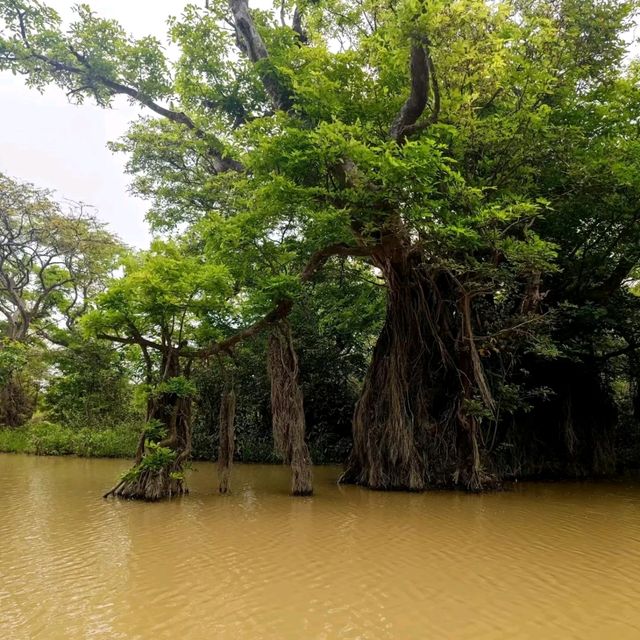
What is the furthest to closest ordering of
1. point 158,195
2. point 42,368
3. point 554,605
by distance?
point 42,368, point 158,195, point 554,605

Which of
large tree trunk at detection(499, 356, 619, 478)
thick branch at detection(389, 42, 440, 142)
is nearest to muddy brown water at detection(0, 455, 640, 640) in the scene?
large tree trunk at detection(499, 356, 619, 478)

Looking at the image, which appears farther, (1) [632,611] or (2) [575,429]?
(2) [575,429]

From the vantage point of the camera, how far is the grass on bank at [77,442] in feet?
46.1

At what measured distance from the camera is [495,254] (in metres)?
8.09

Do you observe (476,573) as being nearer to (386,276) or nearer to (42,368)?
(386,276)

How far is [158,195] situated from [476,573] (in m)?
12.9

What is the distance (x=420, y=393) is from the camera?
906cm

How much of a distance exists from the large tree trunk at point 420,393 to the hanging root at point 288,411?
1.30 metres

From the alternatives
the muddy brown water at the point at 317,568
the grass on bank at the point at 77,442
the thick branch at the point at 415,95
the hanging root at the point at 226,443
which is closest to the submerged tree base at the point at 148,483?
the muddy brown water at the point at 317,568

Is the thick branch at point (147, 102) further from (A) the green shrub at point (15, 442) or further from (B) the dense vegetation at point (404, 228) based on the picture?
(A) the green shrub at point (15, 442)

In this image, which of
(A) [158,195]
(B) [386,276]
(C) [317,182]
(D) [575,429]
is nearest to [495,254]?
(B) [386,276]

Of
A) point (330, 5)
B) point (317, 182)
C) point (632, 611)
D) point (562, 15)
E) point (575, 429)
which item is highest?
point (330, 5)

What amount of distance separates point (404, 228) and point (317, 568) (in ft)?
15.7

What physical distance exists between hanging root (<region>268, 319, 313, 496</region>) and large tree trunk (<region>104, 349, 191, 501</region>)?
4.51ft
